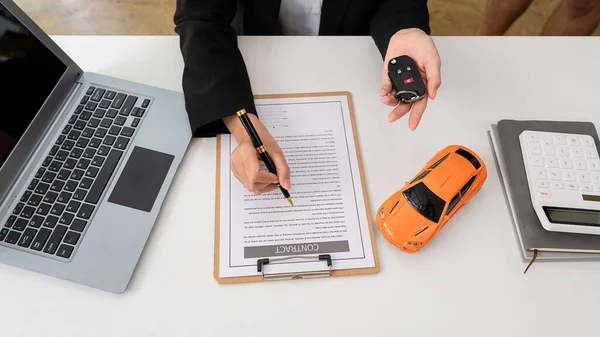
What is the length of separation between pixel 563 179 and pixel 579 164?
0.05 metres

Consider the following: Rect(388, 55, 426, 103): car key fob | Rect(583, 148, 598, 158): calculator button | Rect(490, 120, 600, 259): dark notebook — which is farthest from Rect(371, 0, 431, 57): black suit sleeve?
Rect(583, 148, 598, 158): calculator button

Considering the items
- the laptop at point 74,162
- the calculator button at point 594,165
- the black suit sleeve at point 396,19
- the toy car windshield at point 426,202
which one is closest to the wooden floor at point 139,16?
the black suit sleeve at point 396,19

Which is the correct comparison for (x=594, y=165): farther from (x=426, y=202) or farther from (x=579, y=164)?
(x=426, y=202)

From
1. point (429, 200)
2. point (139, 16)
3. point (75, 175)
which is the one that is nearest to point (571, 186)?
point (429, 200)

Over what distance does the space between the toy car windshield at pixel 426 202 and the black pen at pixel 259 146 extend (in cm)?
19

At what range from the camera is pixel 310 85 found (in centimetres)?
85

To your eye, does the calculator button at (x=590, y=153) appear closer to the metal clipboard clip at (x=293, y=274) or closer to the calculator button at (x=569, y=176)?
the calculator button at (x=569, y=176)

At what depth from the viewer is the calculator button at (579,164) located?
0.72 m

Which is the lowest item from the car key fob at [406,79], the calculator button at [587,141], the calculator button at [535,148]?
the calculator button at [535,148]

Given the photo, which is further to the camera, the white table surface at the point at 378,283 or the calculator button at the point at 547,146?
the calculator button at the point at 547,146

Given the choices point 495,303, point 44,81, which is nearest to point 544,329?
point 495,303

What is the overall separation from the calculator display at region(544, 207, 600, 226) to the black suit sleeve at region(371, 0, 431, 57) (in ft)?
1.33

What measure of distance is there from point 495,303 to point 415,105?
328 mm

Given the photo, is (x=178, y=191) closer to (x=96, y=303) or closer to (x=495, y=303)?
(x=96, y=303)
